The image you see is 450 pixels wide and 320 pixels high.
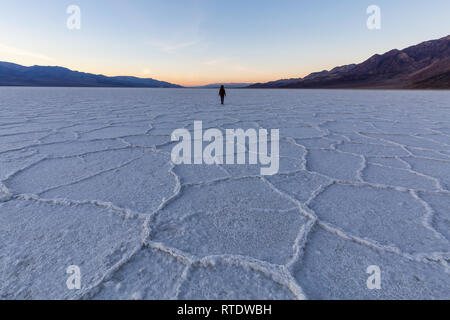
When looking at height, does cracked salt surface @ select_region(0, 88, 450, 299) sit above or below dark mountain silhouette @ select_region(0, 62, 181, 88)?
below

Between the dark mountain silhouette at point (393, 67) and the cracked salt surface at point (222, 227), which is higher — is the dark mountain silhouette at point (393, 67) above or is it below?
above

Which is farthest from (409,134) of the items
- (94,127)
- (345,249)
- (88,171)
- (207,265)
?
(94,127)

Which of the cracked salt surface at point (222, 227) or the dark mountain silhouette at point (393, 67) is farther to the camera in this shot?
the dark mountain silhouette at point (393, 67)

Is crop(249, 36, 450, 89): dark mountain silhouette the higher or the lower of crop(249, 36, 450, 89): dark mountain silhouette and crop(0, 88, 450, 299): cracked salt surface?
the higher

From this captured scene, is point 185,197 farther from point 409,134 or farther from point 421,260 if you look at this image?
point 409,134

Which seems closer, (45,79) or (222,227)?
(222,227)

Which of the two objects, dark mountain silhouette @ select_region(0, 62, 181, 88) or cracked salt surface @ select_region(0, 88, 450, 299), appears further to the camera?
dark mountain silhouette @ select_region(0, 62, 181, 88)

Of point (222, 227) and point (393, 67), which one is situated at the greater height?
point (393, 67)

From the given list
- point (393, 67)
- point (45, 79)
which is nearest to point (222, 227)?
point (393, 67)

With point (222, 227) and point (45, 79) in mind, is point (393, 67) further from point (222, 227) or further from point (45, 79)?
point (45, 79)

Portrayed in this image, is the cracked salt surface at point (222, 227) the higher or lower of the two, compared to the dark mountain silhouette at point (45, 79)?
lower

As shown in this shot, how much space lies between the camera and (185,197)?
4.26 feet

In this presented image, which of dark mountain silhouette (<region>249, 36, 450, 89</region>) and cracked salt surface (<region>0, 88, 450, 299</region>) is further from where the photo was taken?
dark mountain silhouette (<region>249, 36, 450, 89</region>)

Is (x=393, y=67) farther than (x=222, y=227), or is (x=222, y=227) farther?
(x=393, y=67)
